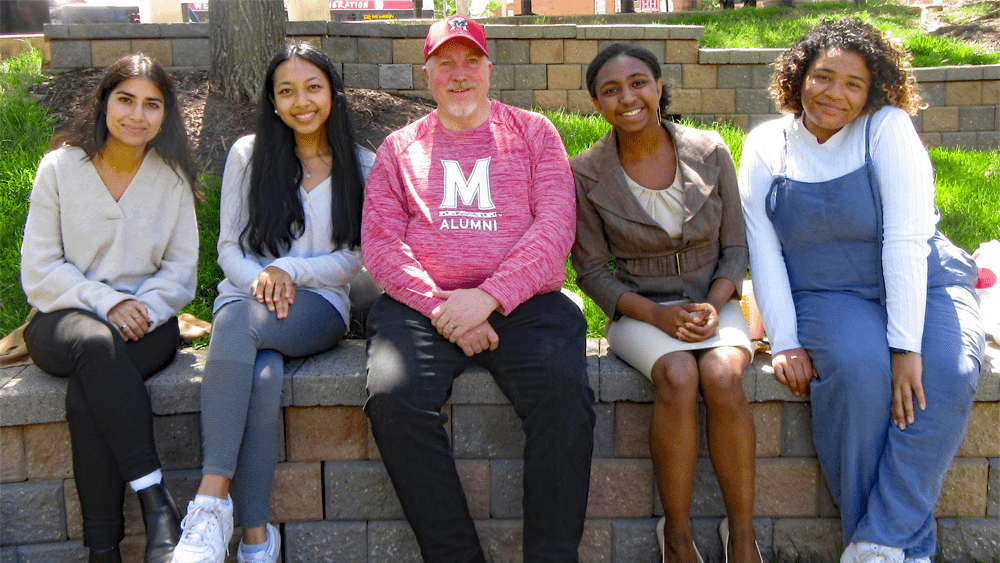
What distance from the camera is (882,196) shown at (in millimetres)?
2746

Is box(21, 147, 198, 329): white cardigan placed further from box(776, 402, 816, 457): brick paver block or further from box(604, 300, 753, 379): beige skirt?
box(776, 402, 816, 457): brick paver block

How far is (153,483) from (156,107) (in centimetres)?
138

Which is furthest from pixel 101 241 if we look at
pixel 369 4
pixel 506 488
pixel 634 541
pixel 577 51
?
pixel 369 4

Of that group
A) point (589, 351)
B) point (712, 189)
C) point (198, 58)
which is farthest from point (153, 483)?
point (198, 58)

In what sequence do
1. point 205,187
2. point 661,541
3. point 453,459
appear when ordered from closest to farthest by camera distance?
point 453,459
point 661,541
point 205,187

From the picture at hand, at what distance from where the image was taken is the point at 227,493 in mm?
2545

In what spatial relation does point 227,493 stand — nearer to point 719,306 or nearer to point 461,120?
point 461,120

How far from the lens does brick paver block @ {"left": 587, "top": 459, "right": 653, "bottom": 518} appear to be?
2.88m

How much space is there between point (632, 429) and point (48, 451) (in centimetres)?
206

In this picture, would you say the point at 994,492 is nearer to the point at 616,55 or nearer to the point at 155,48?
the point at 616,55

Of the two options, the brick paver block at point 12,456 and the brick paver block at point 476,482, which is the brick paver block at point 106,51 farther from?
the brick paver block at point 476,482

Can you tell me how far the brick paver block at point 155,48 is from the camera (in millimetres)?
6297

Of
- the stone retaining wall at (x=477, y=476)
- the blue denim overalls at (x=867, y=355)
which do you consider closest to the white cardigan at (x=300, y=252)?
the stone retaining wall at (x=477, y=476)

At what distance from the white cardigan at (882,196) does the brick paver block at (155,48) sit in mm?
5002
